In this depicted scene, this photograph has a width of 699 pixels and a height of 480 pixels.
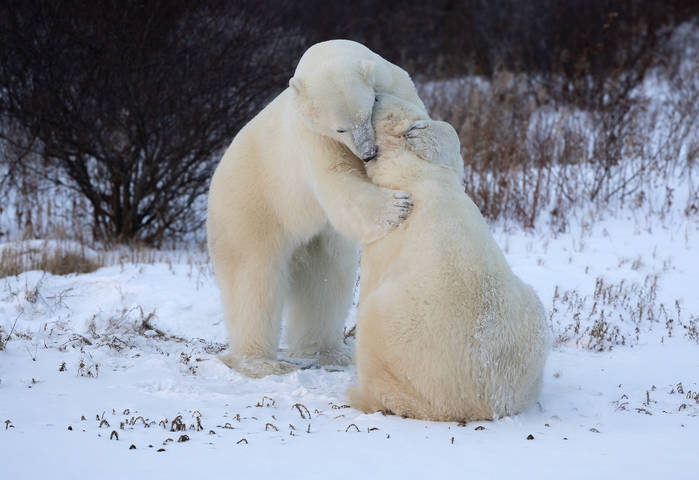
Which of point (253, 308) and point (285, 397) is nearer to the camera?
point (285, 397)

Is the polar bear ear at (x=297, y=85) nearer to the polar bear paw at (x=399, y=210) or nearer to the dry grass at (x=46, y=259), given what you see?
the polar bear paw at (x=399, y=210)

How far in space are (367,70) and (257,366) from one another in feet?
5.15

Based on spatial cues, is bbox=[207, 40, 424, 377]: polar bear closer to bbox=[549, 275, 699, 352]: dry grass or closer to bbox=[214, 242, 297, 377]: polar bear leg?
bbox=[214, 242, 297, 377]: polar bear leg

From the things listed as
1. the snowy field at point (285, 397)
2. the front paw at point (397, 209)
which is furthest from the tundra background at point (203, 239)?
the front paw at point (397, 209)

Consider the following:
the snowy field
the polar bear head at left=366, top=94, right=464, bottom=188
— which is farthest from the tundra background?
the polar bear head at left=366, top=94, right=464, bottom=188

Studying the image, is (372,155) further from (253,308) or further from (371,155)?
(253,308)

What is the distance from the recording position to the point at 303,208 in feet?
12.5

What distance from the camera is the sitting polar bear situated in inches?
112

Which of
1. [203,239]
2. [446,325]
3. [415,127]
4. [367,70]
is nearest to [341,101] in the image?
[367,70]

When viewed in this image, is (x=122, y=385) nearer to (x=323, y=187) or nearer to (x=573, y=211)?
(x=323, y=187)

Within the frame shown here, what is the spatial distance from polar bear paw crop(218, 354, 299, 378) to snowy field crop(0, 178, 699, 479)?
0.30 ft

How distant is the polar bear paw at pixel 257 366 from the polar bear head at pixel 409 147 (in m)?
1.21

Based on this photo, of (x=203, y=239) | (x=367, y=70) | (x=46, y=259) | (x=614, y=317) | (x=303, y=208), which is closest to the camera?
(x=367, y=70)

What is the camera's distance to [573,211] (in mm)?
7898
